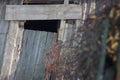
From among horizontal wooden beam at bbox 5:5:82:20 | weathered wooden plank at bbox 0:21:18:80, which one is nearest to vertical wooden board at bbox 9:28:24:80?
weathered wooden plank at bbox 0:21:18:80

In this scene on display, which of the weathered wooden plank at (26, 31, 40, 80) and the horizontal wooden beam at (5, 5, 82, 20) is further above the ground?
the horizontal wooden beam at (5, 5, 82, 20)

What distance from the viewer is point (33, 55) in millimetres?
7844

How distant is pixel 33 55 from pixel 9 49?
0.57m

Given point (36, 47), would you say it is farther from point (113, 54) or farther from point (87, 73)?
point (113, 54)

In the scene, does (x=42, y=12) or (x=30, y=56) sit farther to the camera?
(x=30, y=56)

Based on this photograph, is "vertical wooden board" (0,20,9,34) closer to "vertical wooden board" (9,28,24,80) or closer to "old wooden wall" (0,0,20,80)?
"old wooden wall" (0,0,20,80)

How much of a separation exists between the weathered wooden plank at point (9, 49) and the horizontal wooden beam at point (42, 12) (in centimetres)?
22

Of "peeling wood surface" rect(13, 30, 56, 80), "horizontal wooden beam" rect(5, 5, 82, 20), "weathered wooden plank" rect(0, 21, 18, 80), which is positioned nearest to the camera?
"horizontal wooden beam" rect(5, 5, 82, 20)

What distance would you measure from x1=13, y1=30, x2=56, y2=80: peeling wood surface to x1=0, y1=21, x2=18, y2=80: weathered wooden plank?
24cm

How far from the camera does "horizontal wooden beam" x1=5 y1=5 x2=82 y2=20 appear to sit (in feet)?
24.7

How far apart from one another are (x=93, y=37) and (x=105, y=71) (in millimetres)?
563

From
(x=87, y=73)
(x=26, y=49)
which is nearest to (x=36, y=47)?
(x=26, y=49)

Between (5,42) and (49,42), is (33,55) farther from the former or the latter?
(5,42)

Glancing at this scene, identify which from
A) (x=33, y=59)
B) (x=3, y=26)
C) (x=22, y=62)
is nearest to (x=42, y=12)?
(x=3, y=26)
